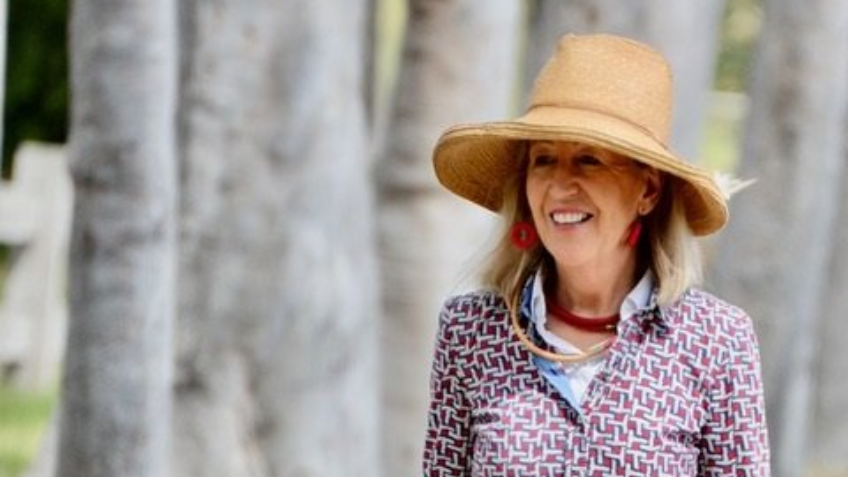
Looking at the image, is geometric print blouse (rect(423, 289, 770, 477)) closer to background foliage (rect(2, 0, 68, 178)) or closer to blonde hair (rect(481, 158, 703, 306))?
blonde hair (rect(481, 158, 703, 306))

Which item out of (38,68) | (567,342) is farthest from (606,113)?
(38,68)

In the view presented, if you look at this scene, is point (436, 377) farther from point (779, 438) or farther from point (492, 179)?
point (779, 438)

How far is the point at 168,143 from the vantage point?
291 inches

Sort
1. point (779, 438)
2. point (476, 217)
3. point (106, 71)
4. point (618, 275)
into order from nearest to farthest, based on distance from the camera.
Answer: point (618, 275)
point (106, 71)
point (476, 217)
point (779, 438)

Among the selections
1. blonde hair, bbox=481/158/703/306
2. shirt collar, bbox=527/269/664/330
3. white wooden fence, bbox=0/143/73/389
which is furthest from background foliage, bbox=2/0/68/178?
shirt collar, bbox=527/269/664/330

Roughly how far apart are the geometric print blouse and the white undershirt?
0.02 metres

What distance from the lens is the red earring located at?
16.1 feet

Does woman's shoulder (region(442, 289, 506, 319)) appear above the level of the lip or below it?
below

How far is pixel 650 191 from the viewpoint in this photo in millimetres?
4934

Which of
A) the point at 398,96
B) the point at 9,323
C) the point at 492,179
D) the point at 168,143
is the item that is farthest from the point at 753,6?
the point at 492,179

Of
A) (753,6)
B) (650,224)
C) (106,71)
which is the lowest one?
(650,224)

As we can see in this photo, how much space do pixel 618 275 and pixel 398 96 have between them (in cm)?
736

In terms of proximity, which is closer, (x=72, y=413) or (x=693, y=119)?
(x=72, y=413)

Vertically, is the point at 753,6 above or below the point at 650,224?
above
